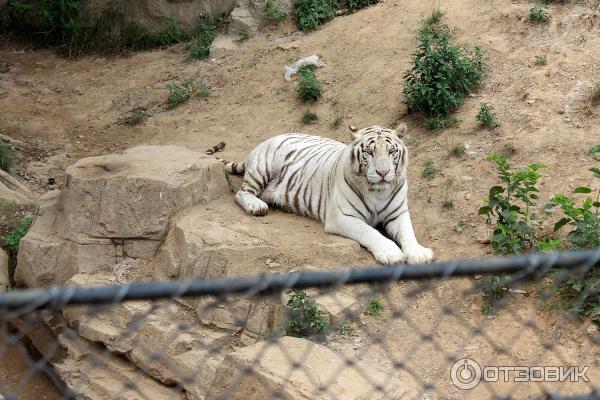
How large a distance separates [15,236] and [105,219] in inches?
50.3

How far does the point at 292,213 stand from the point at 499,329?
2411 mm

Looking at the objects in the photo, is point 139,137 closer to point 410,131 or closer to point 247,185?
point 247,185

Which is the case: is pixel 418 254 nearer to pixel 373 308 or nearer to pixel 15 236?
pixel 373 308

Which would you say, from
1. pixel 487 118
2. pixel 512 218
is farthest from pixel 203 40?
pixel 512 218

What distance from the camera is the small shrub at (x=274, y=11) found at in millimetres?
10758

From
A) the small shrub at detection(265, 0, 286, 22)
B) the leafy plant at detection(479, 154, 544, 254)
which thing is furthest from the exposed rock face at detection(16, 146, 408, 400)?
the small shrub at detection(265, 0, 286, 22)

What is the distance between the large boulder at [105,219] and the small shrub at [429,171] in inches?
77.1

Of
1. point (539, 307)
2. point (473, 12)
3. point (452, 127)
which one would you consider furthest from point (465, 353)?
point (473, 12)

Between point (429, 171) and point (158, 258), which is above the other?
point (429, 171)

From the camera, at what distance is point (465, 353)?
16.9ft

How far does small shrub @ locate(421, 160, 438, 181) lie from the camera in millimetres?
7230

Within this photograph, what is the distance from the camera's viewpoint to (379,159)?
6441mm

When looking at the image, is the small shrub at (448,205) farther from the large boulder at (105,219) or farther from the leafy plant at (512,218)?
the large boulder at (105,219)

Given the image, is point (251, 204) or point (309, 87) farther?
point (309, 87)
